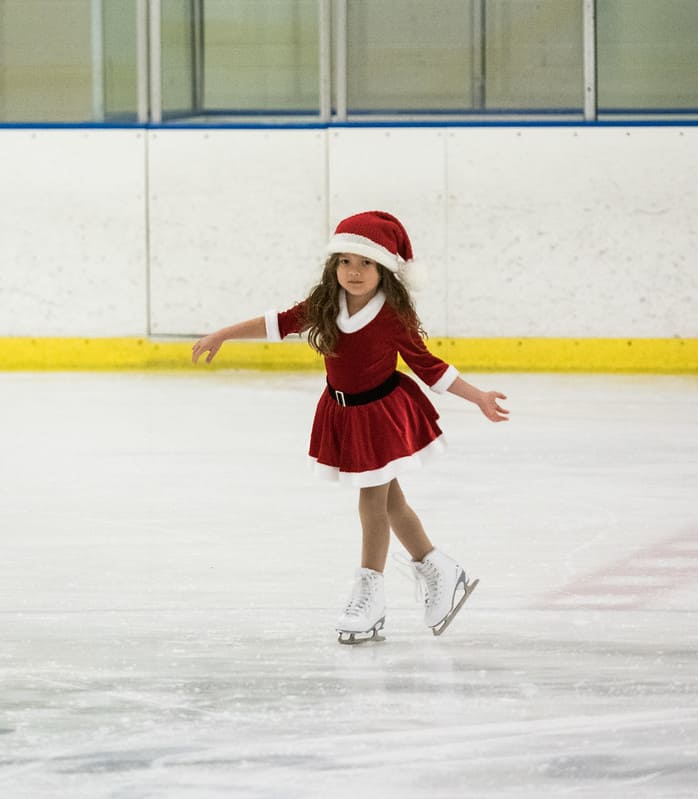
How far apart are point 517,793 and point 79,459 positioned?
11.9ft

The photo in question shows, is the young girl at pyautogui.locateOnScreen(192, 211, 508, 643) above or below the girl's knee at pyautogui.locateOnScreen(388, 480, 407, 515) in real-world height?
above

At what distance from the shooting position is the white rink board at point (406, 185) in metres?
8.53

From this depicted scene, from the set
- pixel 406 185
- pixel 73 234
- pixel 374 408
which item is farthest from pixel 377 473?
pixel 73 234

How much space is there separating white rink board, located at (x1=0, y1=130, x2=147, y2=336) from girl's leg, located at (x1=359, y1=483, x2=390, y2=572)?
17.9ft

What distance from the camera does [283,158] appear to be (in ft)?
28.6

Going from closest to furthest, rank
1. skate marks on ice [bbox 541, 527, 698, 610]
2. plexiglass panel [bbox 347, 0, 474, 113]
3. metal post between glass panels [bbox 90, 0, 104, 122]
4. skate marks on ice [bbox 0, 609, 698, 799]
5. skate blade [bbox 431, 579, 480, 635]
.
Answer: skate marks on ice [bbox 0, 609, 698, 799], skate blade [bbox 431, 579, 480, 635], skate marks on ice [bbox 541, 527, 698, 610], plexiglass panel [bbox 347, 0, 474, 113], metal post between glass panels [bbox 90, 0, 104, 122]

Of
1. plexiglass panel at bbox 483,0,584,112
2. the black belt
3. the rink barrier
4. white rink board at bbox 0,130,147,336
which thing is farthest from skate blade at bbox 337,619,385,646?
plexiglass panel at bbox 483,0,584,112

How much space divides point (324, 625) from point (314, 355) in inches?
204

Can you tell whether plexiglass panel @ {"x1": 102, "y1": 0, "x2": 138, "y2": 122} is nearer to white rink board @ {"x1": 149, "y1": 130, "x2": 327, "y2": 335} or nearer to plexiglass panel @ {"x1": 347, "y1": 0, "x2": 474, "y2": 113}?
white rink board @ {"x1": 149, "y1": 130, "x2": 327, "y2": 335}

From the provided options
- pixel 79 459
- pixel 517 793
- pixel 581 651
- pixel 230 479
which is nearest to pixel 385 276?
pixel 581 651

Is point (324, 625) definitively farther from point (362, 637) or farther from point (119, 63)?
point (119, 63)

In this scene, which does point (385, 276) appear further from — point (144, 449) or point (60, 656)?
point (144, 449)


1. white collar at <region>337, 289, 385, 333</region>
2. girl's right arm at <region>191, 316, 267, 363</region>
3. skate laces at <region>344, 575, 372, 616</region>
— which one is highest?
white collar at <region>337, 289, 385, 333</region>

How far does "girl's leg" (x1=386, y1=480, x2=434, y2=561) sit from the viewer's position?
136 inches
